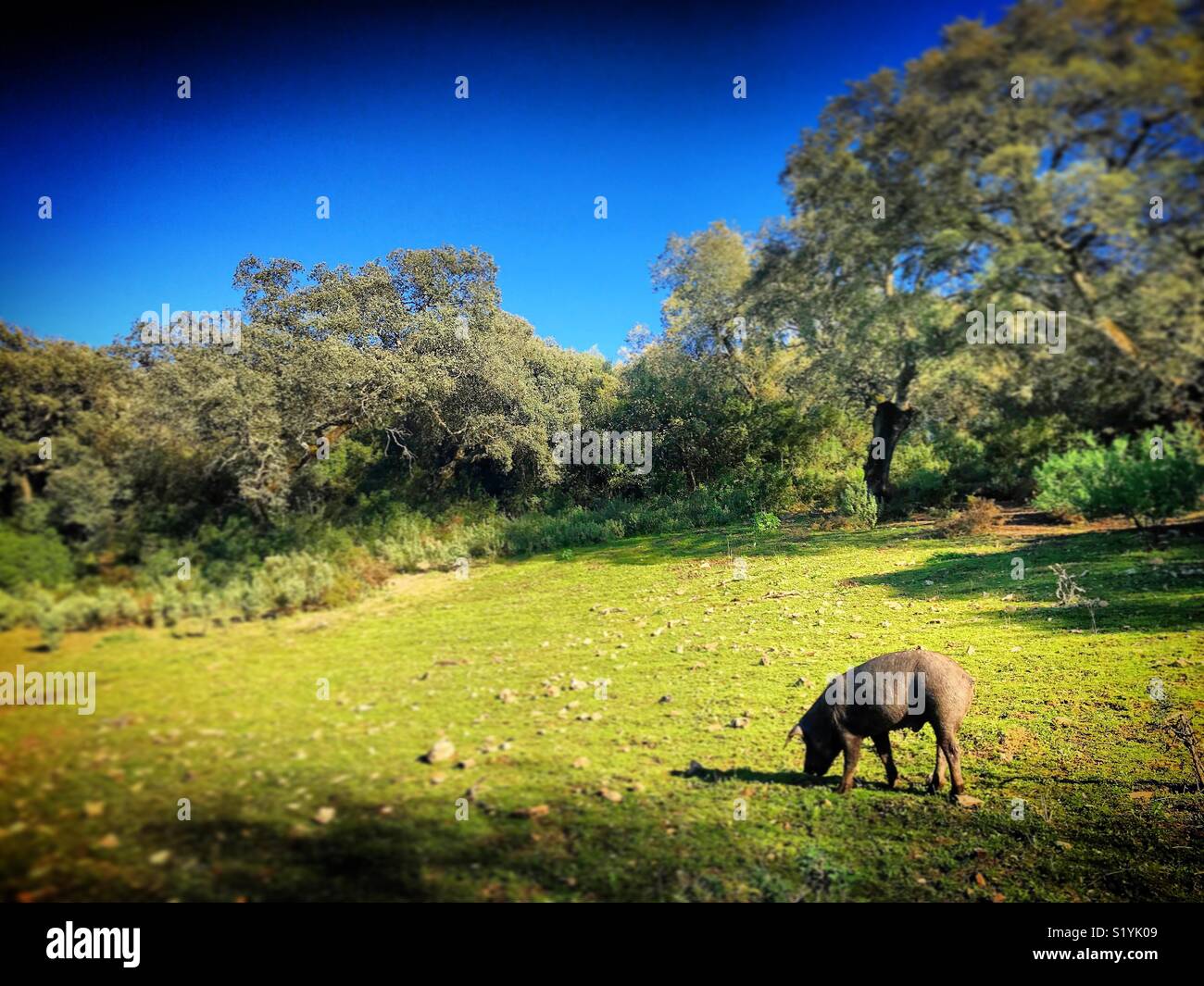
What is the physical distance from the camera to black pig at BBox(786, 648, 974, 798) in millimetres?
4062

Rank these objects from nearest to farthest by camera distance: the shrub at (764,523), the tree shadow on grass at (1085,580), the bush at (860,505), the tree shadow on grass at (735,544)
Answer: the tree shadow on grass at (735,544) < the tree shadow on grass at (1085,580) < the shrub at (764,523) < the bush at (860,505)

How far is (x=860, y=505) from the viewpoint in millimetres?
6637

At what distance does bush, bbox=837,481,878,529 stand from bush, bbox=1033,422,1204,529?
1647 mm

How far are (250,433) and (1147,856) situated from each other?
5854 millimetres

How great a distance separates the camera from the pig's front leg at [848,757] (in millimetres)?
4047

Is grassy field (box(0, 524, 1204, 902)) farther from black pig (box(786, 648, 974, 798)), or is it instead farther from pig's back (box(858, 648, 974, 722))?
pig's back (box(858, 648, 974, 722))

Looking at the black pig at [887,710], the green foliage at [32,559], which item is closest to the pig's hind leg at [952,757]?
the black pig at [887,710]

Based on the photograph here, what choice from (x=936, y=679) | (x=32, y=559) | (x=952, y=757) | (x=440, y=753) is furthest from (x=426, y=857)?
(x=952, y=757)

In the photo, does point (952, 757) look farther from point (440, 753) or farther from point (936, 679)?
point (440, 753)

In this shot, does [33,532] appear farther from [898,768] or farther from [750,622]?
[898,768]

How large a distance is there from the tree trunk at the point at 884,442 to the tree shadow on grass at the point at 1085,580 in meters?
0.99

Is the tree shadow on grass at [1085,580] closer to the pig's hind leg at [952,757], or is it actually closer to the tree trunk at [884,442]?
the tree trunk at [884,442]

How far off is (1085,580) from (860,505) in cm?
256

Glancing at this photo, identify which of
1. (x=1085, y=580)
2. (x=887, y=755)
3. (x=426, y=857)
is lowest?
(x=887, y=755)
